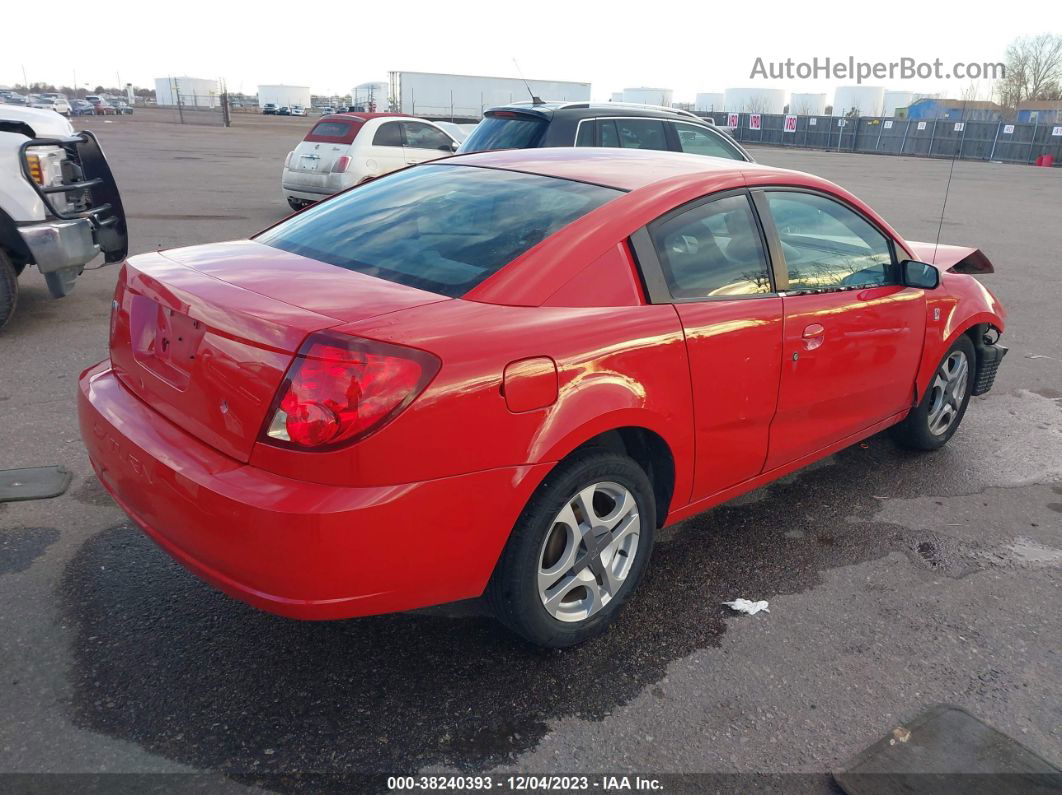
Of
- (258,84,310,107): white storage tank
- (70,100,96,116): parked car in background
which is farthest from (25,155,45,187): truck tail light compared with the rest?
(258,84,310,107): white storage tank

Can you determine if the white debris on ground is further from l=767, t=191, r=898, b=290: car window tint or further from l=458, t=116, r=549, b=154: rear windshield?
l=458, t=116, r=549, b=154: rear windshield

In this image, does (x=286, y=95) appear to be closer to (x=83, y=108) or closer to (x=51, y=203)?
(x=83, y=108)

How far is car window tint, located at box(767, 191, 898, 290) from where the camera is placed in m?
3.46

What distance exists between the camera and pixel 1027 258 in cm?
1170

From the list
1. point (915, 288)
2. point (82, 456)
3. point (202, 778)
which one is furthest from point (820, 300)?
point (82, 456)

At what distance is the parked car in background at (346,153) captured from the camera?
12031mm

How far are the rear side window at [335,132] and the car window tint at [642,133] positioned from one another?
5321mm

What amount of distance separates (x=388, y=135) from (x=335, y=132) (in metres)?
0.78

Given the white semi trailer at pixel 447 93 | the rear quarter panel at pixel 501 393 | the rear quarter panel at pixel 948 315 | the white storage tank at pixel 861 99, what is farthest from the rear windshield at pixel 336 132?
the white storage tank at pixel 861 99

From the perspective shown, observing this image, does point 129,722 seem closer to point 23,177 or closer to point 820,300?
point 820,300

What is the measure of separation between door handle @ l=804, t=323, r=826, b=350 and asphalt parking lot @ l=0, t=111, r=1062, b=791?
2.94 ft

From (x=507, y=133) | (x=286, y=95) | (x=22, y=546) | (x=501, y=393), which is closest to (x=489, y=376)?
(x=501, y=393)

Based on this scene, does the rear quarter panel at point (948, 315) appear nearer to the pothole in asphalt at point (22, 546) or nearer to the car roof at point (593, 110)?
the pothole in asphalt at point (22, 546)

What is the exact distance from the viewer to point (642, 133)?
27.8 ft
